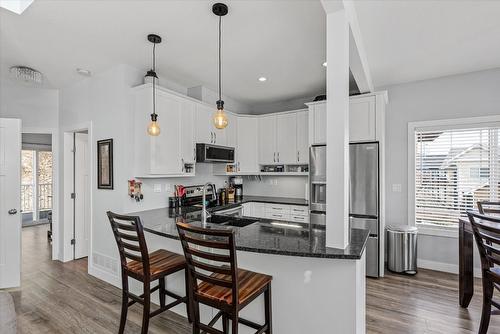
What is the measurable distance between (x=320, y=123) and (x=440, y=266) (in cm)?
269

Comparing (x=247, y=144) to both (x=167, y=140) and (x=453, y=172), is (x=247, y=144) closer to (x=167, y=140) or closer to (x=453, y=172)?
(x=167, y=140)

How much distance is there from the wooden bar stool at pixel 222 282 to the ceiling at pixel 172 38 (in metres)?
1.84

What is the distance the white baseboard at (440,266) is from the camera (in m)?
3.56

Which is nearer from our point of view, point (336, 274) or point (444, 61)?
point (336, 274)

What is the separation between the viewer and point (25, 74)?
A: 129 inches

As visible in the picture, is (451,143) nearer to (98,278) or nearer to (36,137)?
(98,278)

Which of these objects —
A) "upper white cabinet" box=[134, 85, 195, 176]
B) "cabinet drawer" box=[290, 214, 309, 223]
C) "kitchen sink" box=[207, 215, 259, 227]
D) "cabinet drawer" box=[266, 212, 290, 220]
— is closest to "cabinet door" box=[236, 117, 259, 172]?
"cabinet drawer" box=[266, 212, 290, 220]

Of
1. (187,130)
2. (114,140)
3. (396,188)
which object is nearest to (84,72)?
(114,140)

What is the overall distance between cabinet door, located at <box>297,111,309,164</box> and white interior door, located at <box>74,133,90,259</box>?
11.7 ft

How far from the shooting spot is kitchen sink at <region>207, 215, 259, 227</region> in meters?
2.66

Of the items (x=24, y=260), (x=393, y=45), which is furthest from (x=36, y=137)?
(x=393, y=45)

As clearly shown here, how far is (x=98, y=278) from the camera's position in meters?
3.43

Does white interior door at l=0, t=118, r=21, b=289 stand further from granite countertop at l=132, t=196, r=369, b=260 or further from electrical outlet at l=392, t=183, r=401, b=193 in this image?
electrical outlet at l=392, t=183, r=401, b=193

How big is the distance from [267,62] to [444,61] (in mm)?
2199
